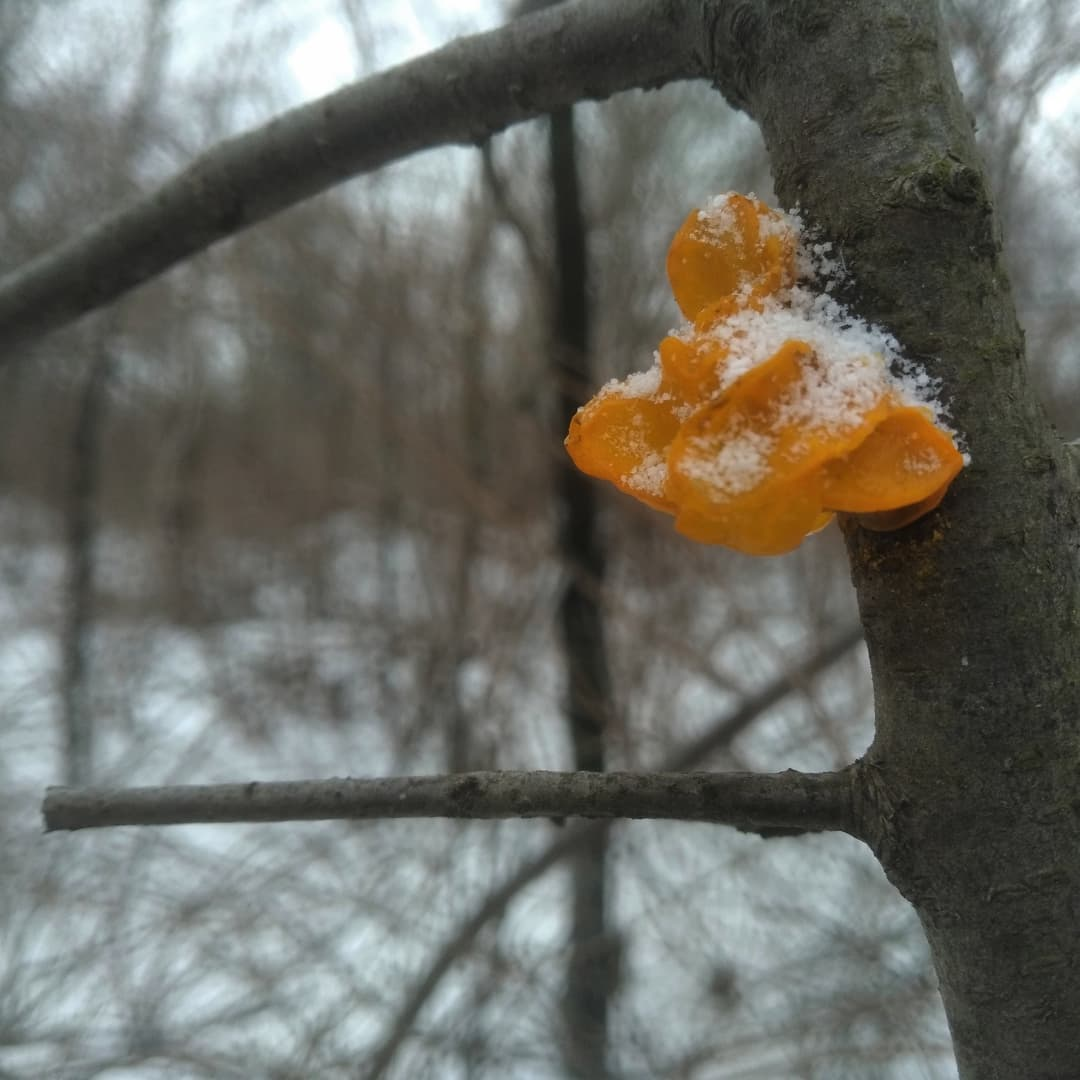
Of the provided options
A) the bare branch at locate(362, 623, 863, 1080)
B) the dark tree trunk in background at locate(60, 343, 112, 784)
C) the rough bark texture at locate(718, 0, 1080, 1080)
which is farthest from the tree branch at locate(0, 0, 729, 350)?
the dark tree trunk in background at locate(60, 343, 112, 784)

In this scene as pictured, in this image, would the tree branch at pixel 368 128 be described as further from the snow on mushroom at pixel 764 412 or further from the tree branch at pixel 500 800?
the tree branch at pixel 500 800

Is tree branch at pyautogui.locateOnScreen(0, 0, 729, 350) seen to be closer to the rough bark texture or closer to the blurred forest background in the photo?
the rough bark texture

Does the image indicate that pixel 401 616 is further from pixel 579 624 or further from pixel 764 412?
pixel 764 412

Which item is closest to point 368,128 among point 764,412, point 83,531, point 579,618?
point 764,412

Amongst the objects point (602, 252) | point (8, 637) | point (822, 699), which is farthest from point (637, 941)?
point (8, 637)

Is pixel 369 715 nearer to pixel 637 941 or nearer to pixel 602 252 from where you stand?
pixel 637 941

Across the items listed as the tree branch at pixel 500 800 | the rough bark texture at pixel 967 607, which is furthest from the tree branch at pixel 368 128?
the tree branch at pixel 500 800
